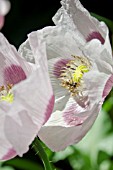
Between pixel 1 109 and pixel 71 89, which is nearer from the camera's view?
pixel 1 109

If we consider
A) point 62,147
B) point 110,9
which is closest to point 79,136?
point 62,147

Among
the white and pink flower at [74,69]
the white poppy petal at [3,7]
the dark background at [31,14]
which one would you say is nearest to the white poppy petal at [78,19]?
the white and pink flower at [74,69]

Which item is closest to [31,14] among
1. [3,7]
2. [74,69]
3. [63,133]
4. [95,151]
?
[3,7]

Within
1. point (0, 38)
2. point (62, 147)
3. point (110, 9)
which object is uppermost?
point (0, 38)

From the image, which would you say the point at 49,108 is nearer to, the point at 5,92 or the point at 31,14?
the point at 5,92

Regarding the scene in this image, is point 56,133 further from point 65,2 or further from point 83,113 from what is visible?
point 65,2

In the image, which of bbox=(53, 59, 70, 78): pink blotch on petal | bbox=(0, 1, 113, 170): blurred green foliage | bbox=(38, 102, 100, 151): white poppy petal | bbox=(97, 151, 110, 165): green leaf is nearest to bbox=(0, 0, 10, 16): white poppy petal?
bbox=(0, 1, 113, 170): blurred green foliage
